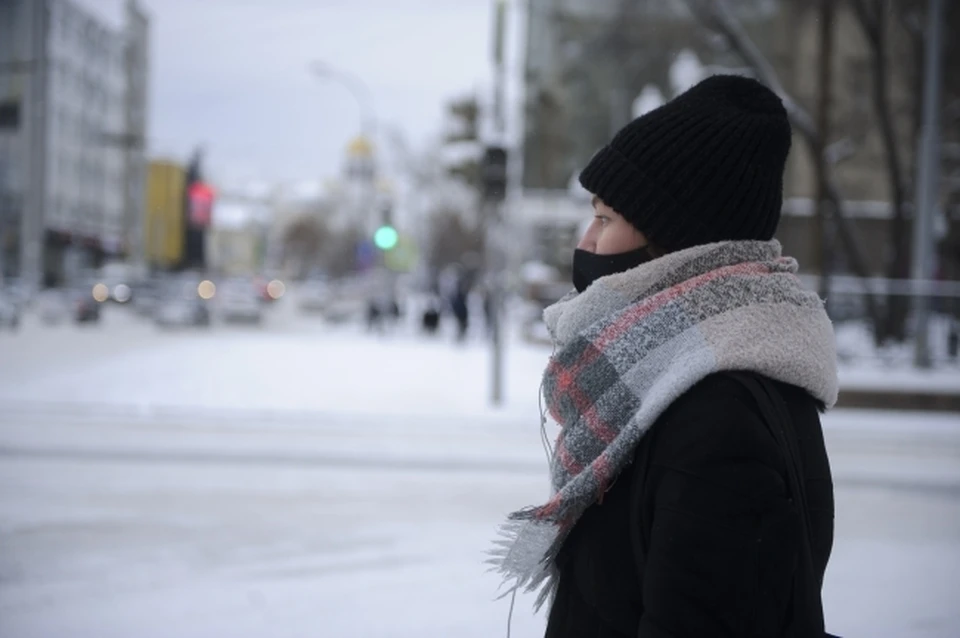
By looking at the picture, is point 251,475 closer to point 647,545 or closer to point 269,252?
point 647,545

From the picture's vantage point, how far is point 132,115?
258ft

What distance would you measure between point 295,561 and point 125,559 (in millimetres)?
985

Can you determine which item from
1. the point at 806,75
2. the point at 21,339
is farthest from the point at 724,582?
the point at 806,75

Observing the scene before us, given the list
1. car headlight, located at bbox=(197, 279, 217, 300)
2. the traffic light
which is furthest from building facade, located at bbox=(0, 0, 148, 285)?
the traffic light

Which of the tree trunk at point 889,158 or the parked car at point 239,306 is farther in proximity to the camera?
the parked car at point 239,306

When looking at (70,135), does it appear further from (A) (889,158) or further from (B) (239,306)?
(A) (889,158)

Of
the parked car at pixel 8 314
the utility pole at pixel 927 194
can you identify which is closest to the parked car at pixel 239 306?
the parked car at pixel 8 314

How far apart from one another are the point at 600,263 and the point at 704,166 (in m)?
0.26

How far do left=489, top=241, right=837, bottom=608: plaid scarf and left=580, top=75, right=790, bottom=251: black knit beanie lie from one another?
47 millimetres

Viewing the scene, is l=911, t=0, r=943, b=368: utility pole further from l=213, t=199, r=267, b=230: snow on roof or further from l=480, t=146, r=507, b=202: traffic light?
l=213, t=199, r=267, b=230: snow on roof

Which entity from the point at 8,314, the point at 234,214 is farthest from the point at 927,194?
the point at 234,214

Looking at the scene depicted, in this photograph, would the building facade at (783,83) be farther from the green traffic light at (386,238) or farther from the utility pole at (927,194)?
the green traffic light at (386,238)

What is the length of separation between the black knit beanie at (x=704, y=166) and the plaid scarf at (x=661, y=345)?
0.05 m

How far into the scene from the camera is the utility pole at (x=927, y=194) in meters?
14.5
